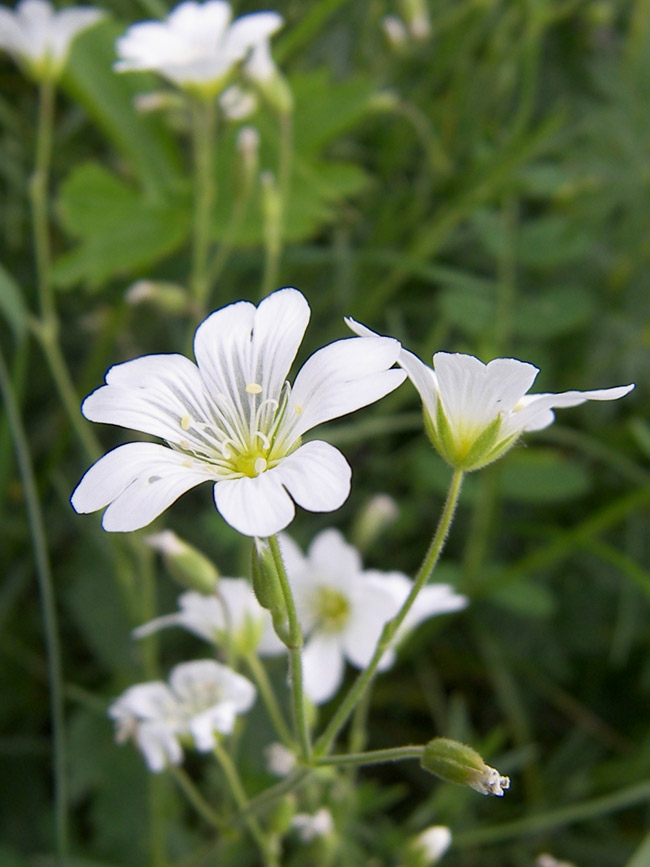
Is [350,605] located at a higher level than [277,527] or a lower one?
lower

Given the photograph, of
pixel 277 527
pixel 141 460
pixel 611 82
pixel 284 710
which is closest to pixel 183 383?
pixel 141 460

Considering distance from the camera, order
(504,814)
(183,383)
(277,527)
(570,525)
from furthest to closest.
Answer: (570,525) → (504,814) → (183,383) → (277,527)

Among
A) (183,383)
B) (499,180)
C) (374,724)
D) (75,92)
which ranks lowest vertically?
(374,724)

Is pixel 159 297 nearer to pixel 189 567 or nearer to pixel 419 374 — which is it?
pixel 189 567

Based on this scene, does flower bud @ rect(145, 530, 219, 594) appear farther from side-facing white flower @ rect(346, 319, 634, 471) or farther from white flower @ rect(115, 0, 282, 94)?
white flower @ rect(115, 0, 282, 94)

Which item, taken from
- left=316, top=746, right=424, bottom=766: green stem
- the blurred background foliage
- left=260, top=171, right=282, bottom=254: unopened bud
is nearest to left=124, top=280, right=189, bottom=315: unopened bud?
the blurred background foliage

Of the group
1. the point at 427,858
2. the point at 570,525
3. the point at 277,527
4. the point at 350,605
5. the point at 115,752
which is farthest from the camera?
the point at 570,525

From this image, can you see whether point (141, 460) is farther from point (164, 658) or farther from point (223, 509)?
point (164, 658)
